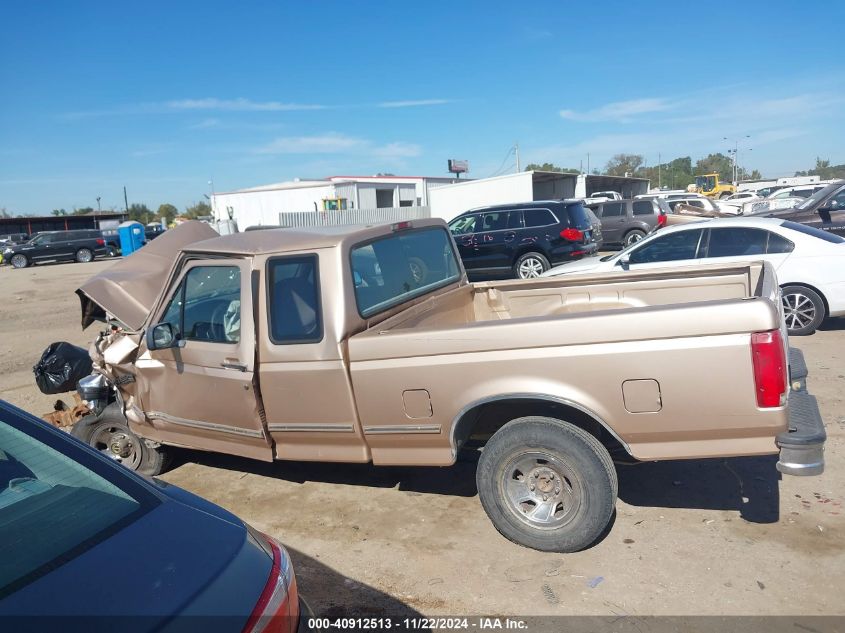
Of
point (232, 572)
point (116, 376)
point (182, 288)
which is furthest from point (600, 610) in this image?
point (116, 376)

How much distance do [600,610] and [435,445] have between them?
1234mm

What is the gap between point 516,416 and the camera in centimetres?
386

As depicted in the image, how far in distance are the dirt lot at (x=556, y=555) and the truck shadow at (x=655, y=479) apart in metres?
0.01

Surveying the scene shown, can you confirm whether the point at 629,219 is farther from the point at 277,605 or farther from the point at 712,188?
the point at 712,188

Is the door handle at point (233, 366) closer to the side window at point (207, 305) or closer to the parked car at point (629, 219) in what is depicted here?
the side window at point (207, 305)

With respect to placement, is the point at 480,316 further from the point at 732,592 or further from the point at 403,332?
the point at 732,592

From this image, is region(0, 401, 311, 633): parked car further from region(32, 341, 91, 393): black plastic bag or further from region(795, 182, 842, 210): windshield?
region(795, 182, 842, 210): windshield

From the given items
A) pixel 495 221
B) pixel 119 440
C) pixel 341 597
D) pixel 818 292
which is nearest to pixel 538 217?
pixel 495 221

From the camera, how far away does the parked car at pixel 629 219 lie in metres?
20.8

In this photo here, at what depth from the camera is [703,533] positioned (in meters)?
3.76

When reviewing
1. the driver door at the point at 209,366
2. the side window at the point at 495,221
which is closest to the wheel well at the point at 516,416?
the driver door at the point at 209,366

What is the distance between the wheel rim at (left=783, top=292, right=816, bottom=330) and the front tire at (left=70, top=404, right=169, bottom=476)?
7398 millimetres

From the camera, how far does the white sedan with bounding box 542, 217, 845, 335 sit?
25.5ft

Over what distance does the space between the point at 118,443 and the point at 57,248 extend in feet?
107
